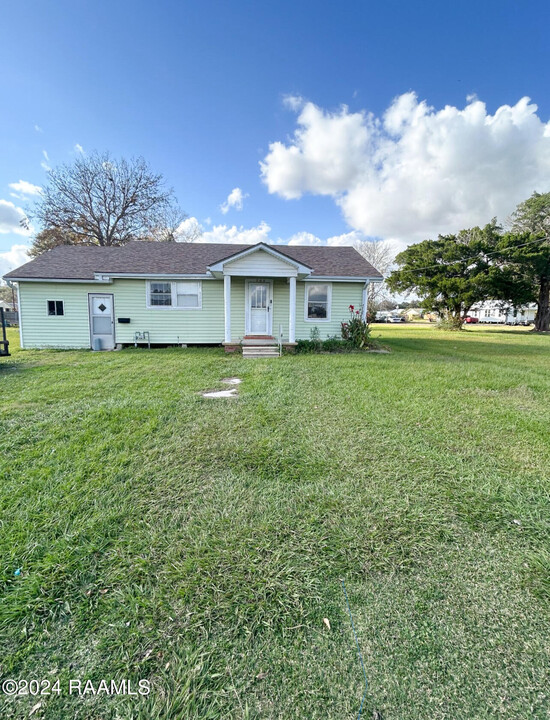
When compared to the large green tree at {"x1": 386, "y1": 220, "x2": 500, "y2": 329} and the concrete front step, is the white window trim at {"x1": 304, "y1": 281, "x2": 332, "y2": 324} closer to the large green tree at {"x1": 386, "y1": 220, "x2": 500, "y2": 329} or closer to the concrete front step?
the concrete front step

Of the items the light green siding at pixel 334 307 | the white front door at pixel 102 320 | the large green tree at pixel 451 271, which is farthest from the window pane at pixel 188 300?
the large green tree at pixel 451 271

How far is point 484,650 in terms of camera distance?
1.41 meters

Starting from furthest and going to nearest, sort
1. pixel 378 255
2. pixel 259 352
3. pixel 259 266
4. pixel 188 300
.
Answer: pixel 378 255 < pixel 188 300 < pixel 259 266 < pixel 259 352

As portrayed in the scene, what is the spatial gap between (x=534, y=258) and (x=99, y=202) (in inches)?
1278

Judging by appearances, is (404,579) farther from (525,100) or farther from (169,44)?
(525,100)

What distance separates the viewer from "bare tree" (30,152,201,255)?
70.6ft

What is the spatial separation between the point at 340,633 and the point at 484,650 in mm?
677

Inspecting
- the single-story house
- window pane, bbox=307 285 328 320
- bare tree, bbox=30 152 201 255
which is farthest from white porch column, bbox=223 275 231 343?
bare tree, bbox=30 152 201 255

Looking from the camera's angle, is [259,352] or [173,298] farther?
[173,298]

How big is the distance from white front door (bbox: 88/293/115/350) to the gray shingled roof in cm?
82

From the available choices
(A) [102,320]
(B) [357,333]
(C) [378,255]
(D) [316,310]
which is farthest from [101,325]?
(C) [378,255]

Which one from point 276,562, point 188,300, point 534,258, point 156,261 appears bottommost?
point 276,562

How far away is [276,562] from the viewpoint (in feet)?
6.23

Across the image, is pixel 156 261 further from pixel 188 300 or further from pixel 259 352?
pixel 259 352
